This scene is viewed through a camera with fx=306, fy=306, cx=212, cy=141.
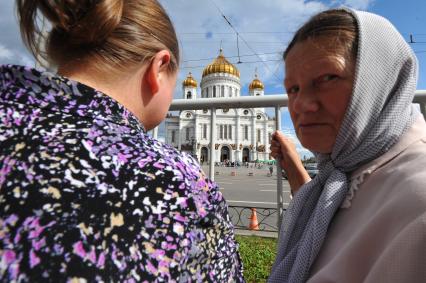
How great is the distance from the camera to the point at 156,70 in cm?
83

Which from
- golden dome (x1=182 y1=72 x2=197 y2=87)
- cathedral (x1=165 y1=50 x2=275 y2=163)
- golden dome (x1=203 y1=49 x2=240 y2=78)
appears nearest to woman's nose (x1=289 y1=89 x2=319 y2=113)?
cathedral (x1=165 y1=50 x2=275 y2=163)

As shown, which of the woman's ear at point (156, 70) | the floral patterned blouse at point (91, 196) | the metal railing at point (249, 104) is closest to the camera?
the floral patterned blouse at point (91, 196)

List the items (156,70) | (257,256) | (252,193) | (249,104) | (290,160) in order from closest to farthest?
(156,70)
(290,160)
(249,104)
(257,256)
(252,193)

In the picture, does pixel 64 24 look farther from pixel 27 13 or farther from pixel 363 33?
pixel 363 33

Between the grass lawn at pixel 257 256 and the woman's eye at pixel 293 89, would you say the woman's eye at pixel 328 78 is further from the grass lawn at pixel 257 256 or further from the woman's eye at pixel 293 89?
the grass lawn at pixel 257 256

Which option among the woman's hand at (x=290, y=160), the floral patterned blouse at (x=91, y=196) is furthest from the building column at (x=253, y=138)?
the floral patterned blouse at (x=91, y=196)

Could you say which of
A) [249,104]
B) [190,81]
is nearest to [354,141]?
[249,104]

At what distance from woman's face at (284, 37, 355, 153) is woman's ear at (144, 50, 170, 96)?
500 mm

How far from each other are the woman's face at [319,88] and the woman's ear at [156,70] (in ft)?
1.64

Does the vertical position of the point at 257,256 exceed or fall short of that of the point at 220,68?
it falls short

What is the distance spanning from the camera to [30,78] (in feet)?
2.28

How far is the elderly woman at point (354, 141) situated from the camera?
81 cm

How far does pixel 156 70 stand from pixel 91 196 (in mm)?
385

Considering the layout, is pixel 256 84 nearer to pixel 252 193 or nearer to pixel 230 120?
pixel 230 120
